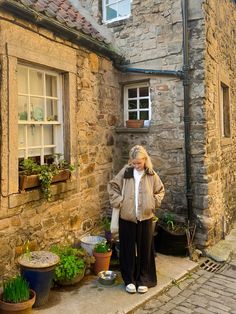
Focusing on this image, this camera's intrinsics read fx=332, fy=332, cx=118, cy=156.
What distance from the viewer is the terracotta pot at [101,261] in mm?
4711

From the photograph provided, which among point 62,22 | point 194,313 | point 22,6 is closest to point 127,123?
point 62,22

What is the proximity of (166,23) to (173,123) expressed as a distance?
72.0 inches

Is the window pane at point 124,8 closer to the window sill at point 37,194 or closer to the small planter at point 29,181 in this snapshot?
the window sill at point 37,194

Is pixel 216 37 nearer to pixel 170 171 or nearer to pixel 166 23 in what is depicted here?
pixel 166 23

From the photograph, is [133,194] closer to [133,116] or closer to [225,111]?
[133,116]

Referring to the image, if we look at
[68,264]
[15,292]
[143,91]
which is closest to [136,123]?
[143,91]

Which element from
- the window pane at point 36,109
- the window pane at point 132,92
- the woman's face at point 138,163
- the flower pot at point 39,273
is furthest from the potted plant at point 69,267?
the window pane at point 132,92

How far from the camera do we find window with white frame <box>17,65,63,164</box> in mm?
4441

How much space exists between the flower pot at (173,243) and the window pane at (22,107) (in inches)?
116

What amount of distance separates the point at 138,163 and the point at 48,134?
149 centimetres

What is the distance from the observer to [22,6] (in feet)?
13.0

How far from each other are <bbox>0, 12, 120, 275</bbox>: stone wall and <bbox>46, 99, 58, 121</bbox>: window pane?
0.56ft

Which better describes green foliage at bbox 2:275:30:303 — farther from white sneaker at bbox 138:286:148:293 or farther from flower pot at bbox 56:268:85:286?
white sneaker at bbox 138:286:148:293

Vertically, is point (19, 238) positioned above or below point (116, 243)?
above
